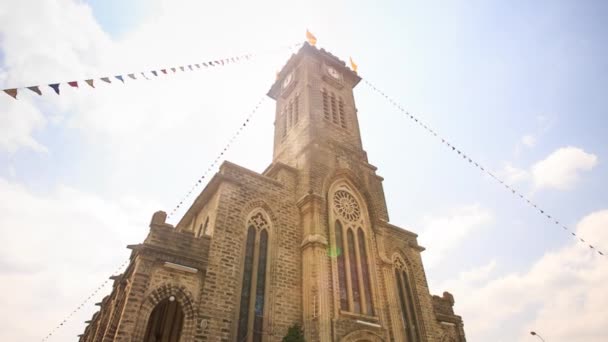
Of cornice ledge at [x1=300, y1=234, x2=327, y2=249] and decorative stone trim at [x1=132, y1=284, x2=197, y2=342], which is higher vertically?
cornice ledge at [x1=300, y1=234, x2=327, y2=249]

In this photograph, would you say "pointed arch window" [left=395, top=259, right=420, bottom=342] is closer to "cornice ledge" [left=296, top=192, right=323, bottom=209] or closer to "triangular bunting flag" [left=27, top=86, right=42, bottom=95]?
"cornice ledge" [left=296, top=192, right=323, bottom=209]

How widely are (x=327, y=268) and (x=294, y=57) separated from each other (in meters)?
15.4

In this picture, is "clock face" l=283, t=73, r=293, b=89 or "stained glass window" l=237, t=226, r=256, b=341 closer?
"stained glass window" l=237, t=226, r=256, b=341

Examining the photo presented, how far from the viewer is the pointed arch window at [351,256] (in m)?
14.5

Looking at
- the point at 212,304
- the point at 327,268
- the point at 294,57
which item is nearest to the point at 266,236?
the point at 327,268

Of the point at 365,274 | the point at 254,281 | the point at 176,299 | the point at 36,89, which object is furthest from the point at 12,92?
the point at 365,274

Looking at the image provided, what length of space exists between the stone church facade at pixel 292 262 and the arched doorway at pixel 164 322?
0.04 metres

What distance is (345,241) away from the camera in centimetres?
1598

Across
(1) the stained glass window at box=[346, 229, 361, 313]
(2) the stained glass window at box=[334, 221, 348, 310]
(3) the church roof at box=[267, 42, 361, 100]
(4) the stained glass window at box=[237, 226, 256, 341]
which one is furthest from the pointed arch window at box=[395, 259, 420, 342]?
(3) the church roof at box=[267, 42, 361, 100]

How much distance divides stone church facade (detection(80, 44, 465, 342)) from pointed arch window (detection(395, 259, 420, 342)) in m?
0.06

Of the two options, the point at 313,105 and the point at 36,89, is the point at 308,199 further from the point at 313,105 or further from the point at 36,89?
the point at 36,89

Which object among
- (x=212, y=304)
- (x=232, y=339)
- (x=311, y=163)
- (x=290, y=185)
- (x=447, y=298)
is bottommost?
(x=232, y=339)

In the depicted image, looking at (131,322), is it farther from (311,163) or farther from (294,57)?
(294,57)

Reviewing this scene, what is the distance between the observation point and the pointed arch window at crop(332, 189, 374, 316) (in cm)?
1454
